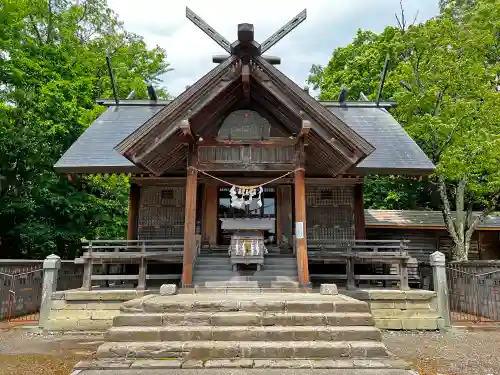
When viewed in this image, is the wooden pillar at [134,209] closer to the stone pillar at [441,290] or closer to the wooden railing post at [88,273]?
the wooden railing post at [88,273]

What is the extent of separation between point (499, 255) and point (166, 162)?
713 inches

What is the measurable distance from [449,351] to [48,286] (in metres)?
10.2

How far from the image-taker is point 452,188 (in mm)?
19547

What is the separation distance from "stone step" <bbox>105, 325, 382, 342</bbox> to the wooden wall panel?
7260mm

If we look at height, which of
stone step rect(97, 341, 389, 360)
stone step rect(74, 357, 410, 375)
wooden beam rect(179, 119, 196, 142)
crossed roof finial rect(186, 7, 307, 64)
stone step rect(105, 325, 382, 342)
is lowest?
stone step rect(74, 357, 410, 375)

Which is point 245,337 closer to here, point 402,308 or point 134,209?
point 402,308

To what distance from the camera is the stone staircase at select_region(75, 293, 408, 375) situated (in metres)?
5.96

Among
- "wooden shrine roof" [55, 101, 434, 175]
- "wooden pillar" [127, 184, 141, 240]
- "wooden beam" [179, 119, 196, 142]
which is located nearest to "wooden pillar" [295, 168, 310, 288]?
"wooden shrine roof" [55, 101, 434, 175]

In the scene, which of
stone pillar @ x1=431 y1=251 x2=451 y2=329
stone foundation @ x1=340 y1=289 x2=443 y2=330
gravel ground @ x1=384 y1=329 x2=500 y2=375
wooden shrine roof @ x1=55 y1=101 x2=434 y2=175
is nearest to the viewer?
gravel ground @ x1=384 y1=329 x2=500 y2=375

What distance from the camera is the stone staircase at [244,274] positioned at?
9953mm

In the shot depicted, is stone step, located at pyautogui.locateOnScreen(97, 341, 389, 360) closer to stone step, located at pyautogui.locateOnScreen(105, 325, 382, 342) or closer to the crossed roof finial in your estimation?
stone step, located at pyautogui.locateOnScreen(105, 325, 382, 342)

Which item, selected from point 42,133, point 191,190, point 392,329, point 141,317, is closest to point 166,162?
point 191,190

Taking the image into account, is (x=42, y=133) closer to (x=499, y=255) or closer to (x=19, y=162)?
(x=19, y=162)

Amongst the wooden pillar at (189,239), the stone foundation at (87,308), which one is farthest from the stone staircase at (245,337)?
the stone foundation at (87,308)
